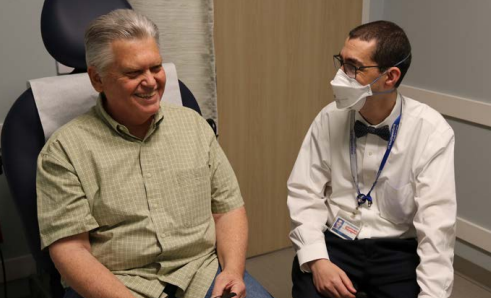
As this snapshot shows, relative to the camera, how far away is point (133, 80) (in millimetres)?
1535

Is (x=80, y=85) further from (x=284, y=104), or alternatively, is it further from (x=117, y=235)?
(x=284, y=104)

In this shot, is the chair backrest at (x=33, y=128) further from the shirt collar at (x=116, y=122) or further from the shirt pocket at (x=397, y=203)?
the shirt pocket at (x=397, y=203)

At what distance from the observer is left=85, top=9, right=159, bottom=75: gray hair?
150 cm

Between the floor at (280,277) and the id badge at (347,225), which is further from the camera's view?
the floor at (280,277)

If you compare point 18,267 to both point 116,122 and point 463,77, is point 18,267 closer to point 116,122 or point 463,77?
point 116,122

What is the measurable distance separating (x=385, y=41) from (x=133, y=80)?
75 centimetres

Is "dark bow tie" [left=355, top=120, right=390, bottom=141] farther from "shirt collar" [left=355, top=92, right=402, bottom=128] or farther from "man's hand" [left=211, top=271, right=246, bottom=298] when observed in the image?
"man's hand" [left=211, top=271, right=246, bottom=298]

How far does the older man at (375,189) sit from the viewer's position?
1.66 metres

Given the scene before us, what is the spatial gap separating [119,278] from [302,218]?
606 millimetres

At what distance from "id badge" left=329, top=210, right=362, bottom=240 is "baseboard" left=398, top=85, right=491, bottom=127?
1.07 m

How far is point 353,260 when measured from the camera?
176cm

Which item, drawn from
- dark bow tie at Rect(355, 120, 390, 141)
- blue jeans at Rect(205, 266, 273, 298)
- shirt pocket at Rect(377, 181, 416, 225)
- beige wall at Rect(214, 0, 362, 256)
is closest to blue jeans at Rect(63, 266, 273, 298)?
blue jeans at Rect(205, 266, 273, 298)

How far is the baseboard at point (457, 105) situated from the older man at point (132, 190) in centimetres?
139

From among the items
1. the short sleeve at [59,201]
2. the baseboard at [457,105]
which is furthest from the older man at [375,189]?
the baseboard at [457,105]
